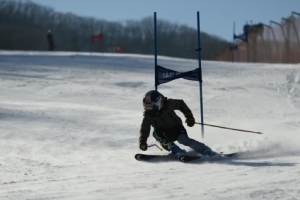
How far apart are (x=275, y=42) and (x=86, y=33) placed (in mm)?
62306

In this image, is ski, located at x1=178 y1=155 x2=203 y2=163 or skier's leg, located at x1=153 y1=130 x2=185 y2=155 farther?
skier's leg, located at x1=153 y1=130 x2=185 y2=155

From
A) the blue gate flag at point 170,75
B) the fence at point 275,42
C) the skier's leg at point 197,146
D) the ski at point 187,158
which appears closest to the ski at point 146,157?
the skier's leg at point 197,146

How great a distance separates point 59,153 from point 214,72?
1795 cm

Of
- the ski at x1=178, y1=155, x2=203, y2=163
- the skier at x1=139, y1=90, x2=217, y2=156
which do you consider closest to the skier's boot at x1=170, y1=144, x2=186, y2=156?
the skier at x1=139, y1=90, x2=217, y2=156

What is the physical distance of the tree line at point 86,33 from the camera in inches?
3243

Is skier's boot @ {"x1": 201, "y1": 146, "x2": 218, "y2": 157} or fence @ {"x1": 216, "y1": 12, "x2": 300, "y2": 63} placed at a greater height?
fence @ {"x1": 216, "y1": 12, "x2": 300, "y2": 63}

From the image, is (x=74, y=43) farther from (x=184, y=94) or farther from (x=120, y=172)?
(x=120, y=172)

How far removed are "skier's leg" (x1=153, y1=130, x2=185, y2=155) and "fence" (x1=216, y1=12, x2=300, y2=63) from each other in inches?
1012

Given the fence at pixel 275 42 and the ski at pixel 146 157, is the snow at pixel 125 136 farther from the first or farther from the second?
the fence at pixel 275 42

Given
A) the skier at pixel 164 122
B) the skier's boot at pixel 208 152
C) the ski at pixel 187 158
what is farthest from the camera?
the skier at pixel 164 122

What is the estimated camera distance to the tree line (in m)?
82.4

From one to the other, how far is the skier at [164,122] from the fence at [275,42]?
2560 centimetres

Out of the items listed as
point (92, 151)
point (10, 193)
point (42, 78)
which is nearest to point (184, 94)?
point (42, 78)

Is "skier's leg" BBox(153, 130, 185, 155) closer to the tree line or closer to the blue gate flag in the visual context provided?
the blue gate flag
